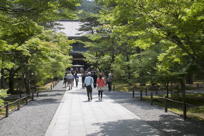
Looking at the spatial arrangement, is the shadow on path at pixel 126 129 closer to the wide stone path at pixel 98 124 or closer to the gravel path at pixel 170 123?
the wide stone path at pixel 98 124

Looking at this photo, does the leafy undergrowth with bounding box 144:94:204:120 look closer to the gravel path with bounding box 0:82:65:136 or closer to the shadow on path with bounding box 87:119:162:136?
the shadow on path with bounding box 87:119:162:136

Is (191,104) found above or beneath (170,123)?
above

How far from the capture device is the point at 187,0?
10.0 m

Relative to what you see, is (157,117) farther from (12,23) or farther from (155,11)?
(12,23)

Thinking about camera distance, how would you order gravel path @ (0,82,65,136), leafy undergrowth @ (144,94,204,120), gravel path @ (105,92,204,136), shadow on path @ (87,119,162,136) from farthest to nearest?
leafy undergrowth @ (144,94,204,120) < gravel path @ (0,82,65,136) < gravel path @ (105,92,204,136) < shadow on path @ (87,119,162,136)

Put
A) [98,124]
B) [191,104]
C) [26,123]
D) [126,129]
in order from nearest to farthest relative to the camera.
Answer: [126,129], [98,124], [26,123], [191,104]

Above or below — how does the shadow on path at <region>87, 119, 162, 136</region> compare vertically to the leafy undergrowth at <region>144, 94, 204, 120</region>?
below

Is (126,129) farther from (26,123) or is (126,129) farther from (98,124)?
(26,123)

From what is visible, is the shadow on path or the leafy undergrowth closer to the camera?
the shadow on path

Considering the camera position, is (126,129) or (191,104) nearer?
(126,129)

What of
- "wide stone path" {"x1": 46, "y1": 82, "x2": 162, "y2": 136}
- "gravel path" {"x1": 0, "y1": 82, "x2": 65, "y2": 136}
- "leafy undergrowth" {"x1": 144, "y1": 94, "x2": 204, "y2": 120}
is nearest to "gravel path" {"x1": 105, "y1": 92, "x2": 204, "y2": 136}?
"wide stone path" {"x1": 46, "y1": 82, "x2": 162, "y2": 136}

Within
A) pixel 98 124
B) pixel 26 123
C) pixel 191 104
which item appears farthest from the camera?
pixel 191 104

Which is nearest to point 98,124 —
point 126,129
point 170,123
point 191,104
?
point 126,129

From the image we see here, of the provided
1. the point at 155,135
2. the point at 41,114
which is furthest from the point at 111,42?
the point at 155,135
